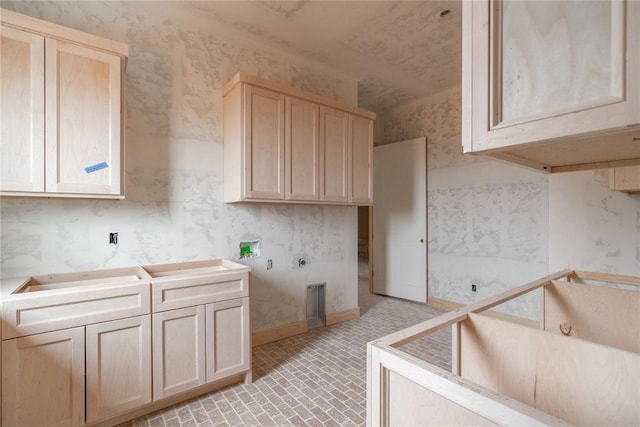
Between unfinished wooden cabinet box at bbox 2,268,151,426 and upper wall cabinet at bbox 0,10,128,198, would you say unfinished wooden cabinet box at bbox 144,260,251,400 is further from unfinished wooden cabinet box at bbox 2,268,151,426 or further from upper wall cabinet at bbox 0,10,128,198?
upper wall cabinet at bbox 0,10,128,198

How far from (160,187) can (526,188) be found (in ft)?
12.0

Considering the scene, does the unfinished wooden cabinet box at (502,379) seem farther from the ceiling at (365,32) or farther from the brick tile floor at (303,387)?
the ceiling at (365,32)

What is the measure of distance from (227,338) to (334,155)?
190 cm

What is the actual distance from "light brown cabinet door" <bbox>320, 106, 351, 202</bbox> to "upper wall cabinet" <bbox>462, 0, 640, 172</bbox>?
2.13m

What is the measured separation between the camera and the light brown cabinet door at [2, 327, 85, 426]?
4.82 ft

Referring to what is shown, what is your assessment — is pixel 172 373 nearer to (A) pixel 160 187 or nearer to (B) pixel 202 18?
(A) pixel 160 187

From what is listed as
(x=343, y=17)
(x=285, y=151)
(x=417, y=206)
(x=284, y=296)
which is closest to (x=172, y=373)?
(x=284, y=296)

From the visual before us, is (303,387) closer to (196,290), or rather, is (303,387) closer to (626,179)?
(196,290)

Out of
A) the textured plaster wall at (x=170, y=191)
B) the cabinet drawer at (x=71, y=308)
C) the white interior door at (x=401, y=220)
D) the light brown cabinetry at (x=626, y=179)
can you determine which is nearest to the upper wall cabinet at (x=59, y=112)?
the textured plaster wall at (x=170, y=191)

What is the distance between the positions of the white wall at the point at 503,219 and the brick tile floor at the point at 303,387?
3.18ft

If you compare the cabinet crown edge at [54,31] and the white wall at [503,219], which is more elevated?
the cabinet crown edge at [54,31]

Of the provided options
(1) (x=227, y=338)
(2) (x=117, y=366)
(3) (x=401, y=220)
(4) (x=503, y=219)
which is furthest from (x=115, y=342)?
(4) (x=503, y=219)

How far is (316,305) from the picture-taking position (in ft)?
11.4

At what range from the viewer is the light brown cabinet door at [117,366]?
5.47ft
